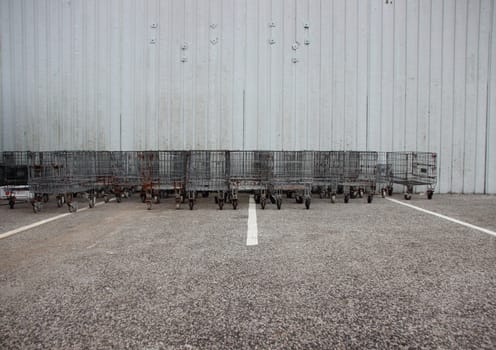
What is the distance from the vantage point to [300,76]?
9.00 metres

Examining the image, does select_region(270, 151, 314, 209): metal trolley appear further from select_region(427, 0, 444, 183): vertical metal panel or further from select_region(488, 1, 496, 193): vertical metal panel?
select_region(488, 1, 496, 193): vertical metal panel

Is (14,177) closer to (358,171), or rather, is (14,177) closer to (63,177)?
(63,177)

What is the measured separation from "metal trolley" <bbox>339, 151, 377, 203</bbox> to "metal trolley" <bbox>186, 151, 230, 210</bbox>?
2.79 meters

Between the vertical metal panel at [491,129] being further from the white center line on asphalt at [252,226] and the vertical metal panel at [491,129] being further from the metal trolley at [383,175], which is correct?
the white center line on asphalt at [252,226]

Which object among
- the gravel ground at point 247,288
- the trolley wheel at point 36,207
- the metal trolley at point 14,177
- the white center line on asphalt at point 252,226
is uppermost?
the metal trolley at point 14,177

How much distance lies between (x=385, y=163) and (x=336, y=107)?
2070 millimetres

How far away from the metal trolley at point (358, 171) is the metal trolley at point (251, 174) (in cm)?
191

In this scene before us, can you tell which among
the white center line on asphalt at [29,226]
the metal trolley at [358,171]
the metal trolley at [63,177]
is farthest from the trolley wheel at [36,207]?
the metal trolley at [358,171]

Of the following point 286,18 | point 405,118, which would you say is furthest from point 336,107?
point 286,18

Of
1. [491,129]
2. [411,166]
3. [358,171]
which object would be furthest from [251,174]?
[491,129]

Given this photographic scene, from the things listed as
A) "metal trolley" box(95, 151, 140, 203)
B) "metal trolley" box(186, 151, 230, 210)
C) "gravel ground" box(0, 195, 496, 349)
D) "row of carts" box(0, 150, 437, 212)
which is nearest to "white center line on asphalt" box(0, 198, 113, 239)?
"gravel ground" box(0, 195, 496, 349)

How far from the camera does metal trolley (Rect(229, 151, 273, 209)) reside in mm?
6696

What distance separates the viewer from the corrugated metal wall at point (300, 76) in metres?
8.95

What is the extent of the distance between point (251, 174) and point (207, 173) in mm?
1030
